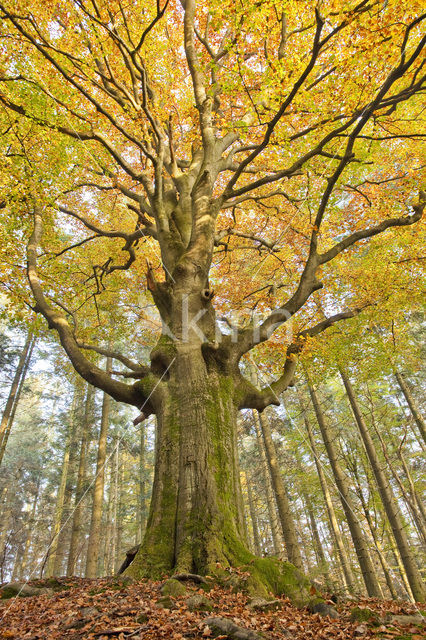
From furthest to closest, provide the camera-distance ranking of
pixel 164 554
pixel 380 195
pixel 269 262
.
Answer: pixel 269 262, pixel 380 195, pixel 164 554

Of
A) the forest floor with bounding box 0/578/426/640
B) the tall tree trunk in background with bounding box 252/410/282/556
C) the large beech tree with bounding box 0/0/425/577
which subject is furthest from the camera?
the tall tree trunk in background with bounding box 252/410/282/556

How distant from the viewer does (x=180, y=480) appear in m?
4.16

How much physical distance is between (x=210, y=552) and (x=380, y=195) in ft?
33.0

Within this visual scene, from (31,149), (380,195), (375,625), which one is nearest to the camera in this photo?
(375,625)

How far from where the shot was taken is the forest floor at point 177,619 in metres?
2.23

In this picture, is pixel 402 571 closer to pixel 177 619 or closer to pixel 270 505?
pixel 270 505

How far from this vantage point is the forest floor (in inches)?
87.7

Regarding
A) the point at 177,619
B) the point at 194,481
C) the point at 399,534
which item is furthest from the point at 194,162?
the point at 399,534

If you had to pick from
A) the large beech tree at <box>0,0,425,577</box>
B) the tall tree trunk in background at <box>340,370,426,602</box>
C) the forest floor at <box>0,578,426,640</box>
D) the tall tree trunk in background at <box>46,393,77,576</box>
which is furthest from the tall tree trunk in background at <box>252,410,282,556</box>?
the forest floor at <box>0,578,426,640</box>

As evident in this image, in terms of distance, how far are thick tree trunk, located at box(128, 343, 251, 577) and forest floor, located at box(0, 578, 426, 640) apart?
43 centimetres

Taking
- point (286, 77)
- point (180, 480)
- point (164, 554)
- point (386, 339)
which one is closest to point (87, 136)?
point (286, 77)

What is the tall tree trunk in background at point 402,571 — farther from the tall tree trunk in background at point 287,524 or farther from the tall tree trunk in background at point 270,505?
the tall tree trunk in background at point 270,505

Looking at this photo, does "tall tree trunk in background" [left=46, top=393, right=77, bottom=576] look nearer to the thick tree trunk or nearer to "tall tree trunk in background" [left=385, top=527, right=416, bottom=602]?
the thick tree trunk

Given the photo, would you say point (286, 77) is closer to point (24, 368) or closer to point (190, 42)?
point (190, 42)
